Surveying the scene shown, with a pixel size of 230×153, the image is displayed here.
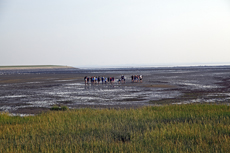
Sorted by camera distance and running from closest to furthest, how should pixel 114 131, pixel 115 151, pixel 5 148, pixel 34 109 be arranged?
pixel 115 151 → pixel 5 148 → pixel 114 131 → pixel 34 109

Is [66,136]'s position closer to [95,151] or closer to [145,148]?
[95,151]

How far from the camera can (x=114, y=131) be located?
11.4m

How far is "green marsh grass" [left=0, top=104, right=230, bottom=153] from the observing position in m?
9.49

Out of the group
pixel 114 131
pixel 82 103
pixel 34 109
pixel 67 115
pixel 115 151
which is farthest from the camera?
pixel 82 103

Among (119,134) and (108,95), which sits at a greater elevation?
(119,134)

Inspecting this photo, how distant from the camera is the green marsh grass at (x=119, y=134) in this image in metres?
9.49

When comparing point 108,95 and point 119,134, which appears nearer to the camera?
point 119,134

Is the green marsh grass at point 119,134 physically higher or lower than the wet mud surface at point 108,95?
higher

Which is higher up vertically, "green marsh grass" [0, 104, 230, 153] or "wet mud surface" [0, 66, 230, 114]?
"green marsh grass" [0, 104, 230, 153]

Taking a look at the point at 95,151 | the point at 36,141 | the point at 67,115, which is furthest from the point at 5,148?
the point at 67,115

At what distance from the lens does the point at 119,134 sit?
11086 millimetres

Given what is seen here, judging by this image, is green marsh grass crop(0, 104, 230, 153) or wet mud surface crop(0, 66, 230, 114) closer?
green marsh grass crop(0, 104, 230, 153)

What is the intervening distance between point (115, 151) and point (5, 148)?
13.8 ft

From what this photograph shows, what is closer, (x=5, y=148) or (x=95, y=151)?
(x=95, y=151)
